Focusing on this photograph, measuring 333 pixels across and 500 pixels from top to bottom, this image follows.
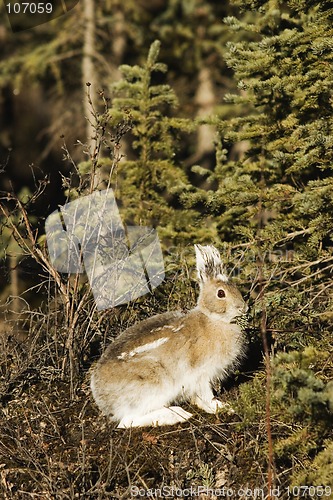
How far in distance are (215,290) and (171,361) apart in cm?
73

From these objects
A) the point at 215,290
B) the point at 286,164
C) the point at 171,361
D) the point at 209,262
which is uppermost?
the point at 286,164

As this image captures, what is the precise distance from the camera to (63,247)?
7.40 m

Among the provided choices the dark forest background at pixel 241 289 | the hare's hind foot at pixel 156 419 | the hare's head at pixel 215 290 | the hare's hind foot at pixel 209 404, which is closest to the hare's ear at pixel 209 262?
the hare's head at pixel 215 290

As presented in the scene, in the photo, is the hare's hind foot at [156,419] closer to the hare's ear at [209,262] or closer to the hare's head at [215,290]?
the hare's head at [215,290]

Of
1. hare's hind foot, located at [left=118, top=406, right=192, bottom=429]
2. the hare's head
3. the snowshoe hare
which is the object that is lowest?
hare's hind foot, located at [left=118, top=406, right=192, bottom=429]

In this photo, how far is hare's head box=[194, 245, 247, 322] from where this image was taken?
5.63 metres

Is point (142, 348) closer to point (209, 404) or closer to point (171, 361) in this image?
point (171, 361)

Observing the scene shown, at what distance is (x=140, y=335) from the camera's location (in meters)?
5.59

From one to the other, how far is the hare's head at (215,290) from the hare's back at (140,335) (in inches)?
11.3

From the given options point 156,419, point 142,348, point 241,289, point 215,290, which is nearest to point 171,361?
point 142,348

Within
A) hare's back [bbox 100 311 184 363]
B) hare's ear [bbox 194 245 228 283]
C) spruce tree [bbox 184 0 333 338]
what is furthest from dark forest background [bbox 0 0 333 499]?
hare's back [bbox 100 311 184 363]

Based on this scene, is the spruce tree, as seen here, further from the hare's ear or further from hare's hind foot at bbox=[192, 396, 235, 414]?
hare's hind foot at bbox=[192, 396, 235, 414]

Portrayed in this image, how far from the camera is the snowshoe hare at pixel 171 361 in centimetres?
540

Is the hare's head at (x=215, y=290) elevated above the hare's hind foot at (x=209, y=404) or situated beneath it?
elevated above
